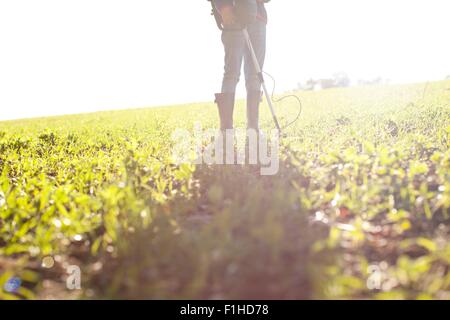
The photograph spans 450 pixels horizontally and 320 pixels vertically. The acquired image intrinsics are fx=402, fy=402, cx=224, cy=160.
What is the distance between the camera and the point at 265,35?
473 centimetres

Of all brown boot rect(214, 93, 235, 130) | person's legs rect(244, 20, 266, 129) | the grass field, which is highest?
person's legs rect(244, 20, 266, 129)

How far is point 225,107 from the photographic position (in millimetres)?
4523

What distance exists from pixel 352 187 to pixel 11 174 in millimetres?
3214

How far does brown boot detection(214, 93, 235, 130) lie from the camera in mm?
4515

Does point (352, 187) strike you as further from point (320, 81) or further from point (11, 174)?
point (320, 81)

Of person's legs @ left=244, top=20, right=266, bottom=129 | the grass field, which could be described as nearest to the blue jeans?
person's legs @ left=244, top=20, right=266, bottom=129

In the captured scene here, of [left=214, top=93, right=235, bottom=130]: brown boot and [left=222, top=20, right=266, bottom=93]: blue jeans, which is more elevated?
[left=222, top=20, right=266, bottom=93]: blue jeans

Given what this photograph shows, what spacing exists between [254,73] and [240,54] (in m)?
0.43

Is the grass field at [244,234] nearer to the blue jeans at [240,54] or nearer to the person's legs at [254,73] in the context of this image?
the blue jeans at [240,54]

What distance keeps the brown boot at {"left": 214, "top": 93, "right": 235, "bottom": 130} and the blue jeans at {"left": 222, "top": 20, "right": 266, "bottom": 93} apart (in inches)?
2.4

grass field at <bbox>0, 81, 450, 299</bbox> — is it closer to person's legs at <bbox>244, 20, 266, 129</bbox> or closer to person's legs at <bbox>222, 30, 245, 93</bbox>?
person's legs at <bbox>222, 30, 245, 93</bbox>

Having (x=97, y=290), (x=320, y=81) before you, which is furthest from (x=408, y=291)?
(x=320, y=81)

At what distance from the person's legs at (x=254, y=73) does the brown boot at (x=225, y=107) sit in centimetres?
31

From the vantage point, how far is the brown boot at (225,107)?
14.8ft
